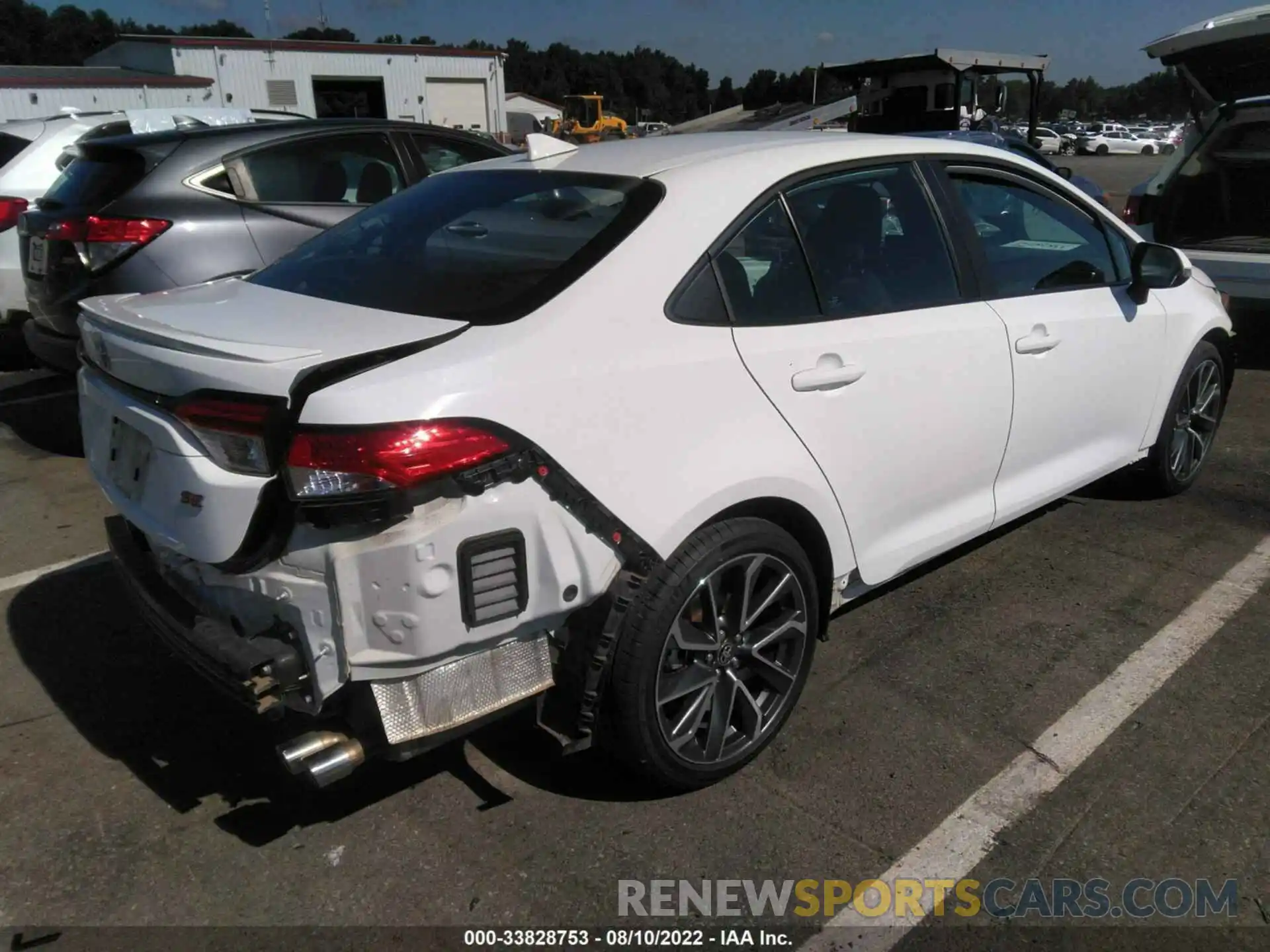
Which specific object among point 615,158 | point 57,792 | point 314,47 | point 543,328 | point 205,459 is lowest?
point 57,792

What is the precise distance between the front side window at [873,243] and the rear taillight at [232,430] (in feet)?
5.24

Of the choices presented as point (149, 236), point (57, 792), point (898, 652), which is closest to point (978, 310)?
point (898, 652)

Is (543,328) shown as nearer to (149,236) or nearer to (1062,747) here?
(1062,747)

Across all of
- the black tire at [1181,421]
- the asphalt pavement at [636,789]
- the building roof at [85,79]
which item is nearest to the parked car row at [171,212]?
the asphalt pavement at [636,789]

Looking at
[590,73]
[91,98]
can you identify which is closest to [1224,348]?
[91,98]

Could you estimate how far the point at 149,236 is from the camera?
16.4 ft

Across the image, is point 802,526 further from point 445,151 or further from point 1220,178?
point 1220,178

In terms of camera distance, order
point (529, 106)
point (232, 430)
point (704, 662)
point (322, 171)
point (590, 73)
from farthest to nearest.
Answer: point (590, 73) < point (529, 106) < point (322, 171) < point (704, 662) < point (232, 430)

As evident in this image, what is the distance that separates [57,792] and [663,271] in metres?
2.19

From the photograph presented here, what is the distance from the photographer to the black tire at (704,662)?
96.4 inches

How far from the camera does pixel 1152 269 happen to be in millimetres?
4012

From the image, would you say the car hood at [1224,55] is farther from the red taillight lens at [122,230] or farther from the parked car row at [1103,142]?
the parked car row at [1103,142]

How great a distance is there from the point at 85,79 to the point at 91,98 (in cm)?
84

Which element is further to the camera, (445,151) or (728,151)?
(445,151)
